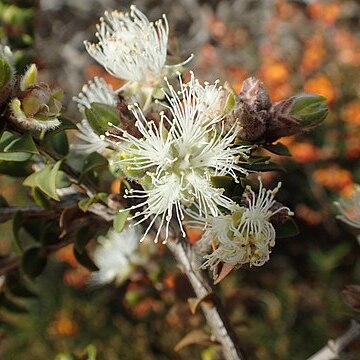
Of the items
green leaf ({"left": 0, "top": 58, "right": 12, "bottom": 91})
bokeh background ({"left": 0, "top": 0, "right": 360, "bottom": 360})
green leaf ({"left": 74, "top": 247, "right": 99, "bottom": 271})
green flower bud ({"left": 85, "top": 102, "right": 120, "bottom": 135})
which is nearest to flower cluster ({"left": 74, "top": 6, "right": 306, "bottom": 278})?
green flower bud ({"left": 85, "top": 102, "right": 120, "bottom": 135})

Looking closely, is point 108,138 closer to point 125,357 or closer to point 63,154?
point 63,154

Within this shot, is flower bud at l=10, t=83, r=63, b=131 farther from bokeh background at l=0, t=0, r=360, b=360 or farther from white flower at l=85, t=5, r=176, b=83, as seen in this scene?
bokeh background at l=0, t=0, r=360, b=360

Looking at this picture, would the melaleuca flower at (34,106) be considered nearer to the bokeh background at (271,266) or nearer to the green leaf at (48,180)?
the green leaf at (48,180)

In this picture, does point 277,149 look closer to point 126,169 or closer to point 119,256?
point 126,169

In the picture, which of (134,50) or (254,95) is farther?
(134,50)

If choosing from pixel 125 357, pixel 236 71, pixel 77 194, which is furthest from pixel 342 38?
pixel 77 194

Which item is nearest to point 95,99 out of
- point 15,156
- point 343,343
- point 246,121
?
point 15,156
